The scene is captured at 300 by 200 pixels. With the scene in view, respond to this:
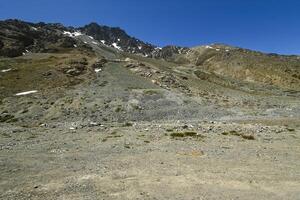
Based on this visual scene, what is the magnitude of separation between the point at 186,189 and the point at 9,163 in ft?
44.6

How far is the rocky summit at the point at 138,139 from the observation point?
19.4m

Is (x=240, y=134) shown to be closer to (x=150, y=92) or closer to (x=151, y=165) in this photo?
(x=151, y=165)

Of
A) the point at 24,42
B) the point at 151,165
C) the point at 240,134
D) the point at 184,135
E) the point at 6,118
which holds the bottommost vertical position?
the point at 6,118

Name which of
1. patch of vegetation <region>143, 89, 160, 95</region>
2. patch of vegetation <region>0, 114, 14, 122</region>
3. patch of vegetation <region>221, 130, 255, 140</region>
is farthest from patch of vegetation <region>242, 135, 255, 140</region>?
patch of vegetation <region>0, 114, 14, 122</region>

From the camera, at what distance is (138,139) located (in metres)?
34.9

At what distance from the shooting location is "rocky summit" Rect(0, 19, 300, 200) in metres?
19.4

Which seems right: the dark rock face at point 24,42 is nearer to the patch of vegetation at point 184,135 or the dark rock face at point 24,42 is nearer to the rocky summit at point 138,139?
the rocky summit at point 138,139

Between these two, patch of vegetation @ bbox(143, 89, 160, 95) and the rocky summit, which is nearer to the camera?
the rocky summit

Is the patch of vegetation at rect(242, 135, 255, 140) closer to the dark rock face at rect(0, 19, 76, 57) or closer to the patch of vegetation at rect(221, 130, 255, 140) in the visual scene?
the patch of vegetation at rect(221, 130, 255, 140)

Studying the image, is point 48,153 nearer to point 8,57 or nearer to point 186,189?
point 186,189

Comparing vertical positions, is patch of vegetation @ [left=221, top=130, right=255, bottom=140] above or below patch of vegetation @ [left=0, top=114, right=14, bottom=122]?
above

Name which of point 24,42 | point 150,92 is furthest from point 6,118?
point 24,42

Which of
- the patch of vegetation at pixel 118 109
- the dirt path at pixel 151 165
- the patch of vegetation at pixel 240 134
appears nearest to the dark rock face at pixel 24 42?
the patch of vegetation at pixel 118 109

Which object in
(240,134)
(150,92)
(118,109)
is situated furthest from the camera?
(150,92)
